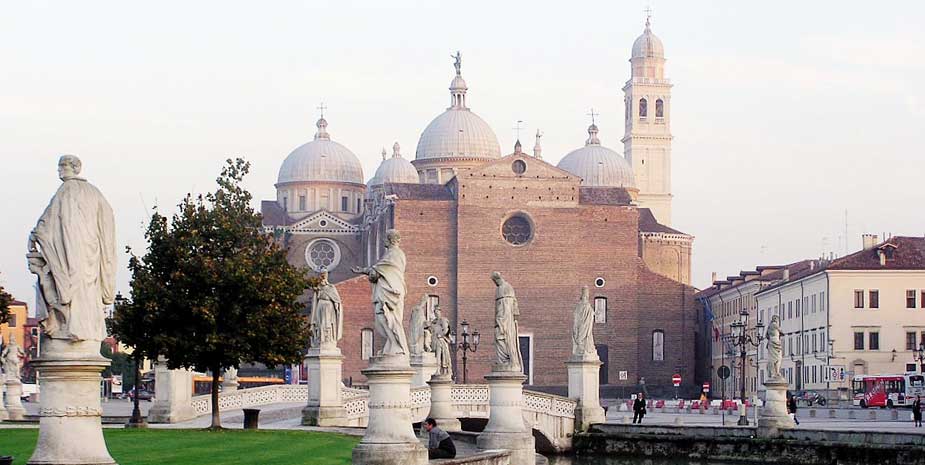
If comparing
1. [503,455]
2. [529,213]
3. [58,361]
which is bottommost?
[503,455]

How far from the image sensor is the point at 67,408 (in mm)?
13695

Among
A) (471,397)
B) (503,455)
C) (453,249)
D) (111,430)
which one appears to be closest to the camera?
(503,455)

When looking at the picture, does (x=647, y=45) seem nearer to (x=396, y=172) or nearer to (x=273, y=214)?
(x=396, y=172)

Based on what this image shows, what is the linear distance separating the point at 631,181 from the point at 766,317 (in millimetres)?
23118

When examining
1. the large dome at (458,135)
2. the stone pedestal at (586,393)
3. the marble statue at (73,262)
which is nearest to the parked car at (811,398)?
the stone pedestal at (586,393)

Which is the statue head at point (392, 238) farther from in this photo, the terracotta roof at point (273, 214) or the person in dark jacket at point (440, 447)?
the terracotta roof at point (273, 214)

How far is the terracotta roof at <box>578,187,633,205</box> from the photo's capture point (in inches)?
3580

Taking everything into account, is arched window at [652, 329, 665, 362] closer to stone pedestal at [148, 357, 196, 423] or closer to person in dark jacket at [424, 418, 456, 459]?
stone pedestal at [148, 357, 196, 423]

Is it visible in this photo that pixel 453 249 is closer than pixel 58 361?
No

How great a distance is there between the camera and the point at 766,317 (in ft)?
299

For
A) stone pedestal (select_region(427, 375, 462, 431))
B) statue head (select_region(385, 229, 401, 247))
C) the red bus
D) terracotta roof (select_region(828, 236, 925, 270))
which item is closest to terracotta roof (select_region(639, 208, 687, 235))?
terracotta roof (select_region(828, 236, 925, 270))

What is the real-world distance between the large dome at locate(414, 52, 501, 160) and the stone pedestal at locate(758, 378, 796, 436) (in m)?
65.0

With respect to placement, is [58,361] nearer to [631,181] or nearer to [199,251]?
[199,251]

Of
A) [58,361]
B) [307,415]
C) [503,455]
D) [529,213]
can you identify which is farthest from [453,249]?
[58,361]
